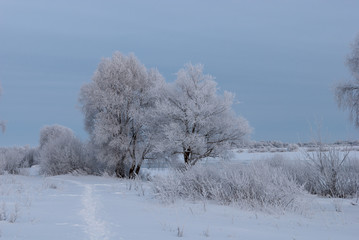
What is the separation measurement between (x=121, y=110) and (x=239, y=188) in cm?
1651

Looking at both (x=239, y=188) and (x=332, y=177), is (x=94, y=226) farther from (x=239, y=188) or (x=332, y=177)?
(x=332, y=177)

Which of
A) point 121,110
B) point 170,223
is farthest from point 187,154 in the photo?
point 170,223

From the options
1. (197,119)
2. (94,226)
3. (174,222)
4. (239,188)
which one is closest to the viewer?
(94,226)

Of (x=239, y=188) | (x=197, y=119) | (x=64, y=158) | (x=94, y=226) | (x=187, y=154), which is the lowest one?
(x=94, y=226)

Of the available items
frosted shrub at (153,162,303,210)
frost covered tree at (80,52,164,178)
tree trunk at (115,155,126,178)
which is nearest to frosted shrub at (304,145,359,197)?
frosted shrub at (153,162,303,210)

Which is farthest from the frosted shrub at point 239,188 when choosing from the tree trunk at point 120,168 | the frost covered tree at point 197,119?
the tree trunk at point 120,168

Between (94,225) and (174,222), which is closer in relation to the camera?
(94,225)

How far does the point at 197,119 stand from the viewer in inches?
805

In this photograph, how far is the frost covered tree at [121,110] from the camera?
75.3ft

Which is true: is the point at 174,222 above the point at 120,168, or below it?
below

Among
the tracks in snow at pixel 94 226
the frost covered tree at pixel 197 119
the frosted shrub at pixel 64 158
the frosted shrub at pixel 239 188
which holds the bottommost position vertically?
the tracks in snow at pixel 94 226

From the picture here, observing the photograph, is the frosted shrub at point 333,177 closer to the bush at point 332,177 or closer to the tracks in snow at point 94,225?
the bush at point 332,177

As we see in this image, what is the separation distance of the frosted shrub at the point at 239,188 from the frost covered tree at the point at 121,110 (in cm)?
1268

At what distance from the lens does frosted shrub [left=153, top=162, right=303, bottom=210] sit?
7893mm
